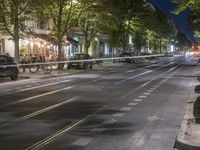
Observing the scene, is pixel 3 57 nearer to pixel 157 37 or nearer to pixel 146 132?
pixel 146 132

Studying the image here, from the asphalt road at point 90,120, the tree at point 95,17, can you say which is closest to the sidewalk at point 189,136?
the asphalt road at point 90,120

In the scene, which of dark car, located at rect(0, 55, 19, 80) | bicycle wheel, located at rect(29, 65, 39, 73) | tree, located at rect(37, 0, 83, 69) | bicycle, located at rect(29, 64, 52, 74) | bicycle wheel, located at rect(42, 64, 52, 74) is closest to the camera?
dark car, located at rect(0, 55, 19, 80)

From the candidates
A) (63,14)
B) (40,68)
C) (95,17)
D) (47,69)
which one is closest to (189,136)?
(47,69)

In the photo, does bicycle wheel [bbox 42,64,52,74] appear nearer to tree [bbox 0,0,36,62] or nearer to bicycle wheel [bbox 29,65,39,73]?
bicycle wheel [bbox 29,65,39,73]

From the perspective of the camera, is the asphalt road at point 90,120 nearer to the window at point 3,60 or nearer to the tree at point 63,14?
the window at point 3,60

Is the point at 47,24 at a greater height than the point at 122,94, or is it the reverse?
the point at 47,24

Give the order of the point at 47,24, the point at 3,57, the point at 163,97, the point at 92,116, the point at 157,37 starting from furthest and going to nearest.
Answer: the point at 157,37, the point at 47,24, the point at 3,57, the point at 163,97, the point at 92,116

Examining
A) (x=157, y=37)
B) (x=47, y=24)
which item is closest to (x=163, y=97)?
(x=47, y=24)

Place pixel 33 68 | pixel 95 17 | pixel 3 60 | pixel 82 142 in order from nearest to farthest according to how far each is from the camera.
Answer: pixel 82 142 < pixel 3 60 < pixel 33 68 < pixel 95 17

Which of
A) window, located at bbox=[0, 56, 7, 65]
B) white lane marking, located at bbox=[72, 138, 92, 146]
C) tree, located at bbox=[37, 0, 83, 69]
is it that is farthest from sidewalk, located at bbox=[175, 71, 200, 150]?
tree, located at bbox=[37, 0, 83, 69]

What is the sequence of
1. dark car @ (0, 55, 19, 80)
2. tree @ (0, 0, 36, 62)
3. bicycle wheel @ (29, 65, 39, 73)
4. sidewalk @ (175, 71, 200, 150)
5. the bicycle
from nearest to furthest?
sidewalk @ (175, 71, 200, 150)
dark car @ (0, 55, 19, 80)
tree @ (0, 0, 36, 62)
the bicycle
bicycle wheel @ (29, 65, 39, 73)

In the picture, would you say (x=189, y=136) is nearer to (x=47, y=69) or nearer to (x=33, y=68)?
(x=47, y=69)

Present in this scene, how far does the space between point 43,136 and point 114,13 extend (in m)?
44.9

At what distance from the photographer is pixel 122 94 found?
20.8 metres
